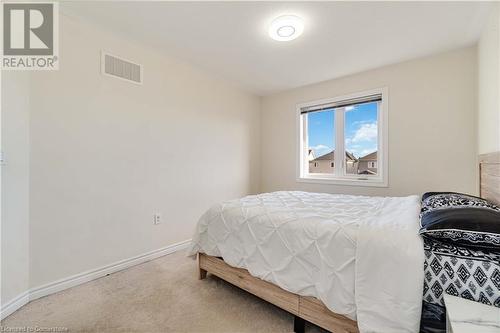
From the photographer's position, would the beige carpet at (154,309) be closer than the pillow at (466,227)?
No

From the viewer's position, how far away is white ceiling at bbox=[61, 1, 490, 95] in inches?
73.8

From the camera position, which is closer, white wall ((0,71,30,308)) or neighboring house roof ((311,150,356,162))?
white wall ((0,71,30,308))

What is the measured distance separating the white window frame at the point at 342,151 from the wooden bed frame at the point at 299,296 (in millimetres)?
1003

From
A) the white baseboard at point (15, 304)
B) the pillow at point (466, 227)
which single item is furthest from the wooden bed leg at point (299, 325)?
the white baseboard at point (15, 304)

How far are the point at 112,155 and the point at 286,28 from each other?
212 cm

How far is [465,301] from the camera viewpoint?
0.97m

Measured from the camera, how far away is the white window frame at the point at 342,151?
9.72ft

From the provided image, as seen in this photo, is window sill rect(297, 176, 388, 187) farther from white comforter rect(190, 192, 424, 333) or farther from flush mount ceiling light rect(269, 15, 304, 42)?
flush mount ceiling light rect(269, 15, 304, 42)

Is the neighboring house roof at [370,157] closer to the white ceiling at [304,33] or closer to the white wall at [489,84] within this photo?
the white wall at [489,84]

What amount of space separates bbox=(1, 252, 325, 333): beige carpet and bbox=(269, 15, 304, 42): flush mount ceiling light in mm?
2390

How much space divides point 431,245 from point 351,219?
43 cm

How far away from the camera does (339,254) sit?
1264 mm

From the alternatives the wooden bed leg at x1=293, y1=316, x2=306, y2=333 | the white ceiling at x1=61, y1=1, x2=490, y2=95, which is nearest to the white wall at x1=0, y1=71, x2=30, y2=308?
A: the white ceiling at x1=61, y1=1, x2=490, y2=95

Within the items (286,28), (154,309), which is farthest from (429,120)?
(154,309)
